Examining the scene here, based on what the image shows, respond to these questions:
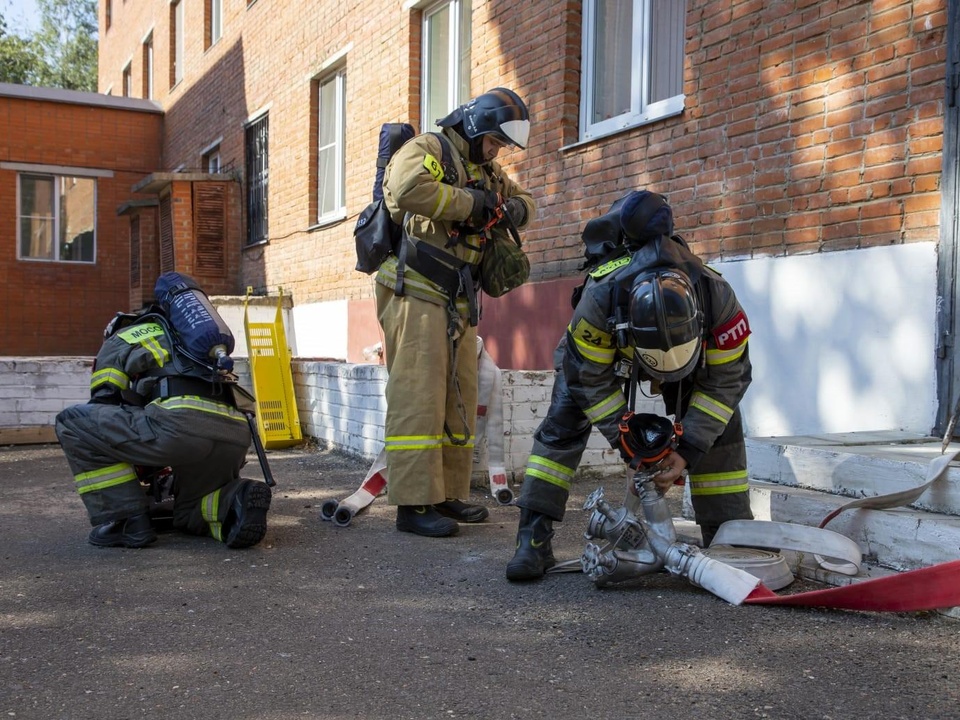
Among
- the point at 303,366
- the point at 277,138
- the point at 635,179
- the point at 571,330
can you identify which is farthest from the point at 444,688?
the point at 277,138

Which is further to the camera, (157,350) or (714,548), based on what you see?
(157,350)

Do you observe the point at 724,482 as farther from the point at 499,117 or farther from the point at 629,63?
the point at 629,63

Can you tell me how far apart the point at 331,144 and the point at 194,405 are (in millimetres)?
8289

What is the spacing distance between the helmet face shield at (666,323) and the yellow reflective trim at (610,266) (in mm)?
215

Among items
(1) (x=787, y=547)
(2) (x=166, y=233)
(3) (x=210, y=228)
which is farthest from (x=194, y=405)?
(2) (x=166, y=233)

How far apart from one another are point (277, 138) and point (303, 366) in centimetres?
588

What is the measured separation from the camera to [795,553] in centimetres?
355

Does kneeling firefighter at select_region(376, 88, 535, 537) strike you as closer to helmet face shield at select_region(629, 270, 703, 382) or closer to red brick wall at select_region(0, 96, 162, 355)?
helmet face shield at select_region(629, 270, 703, 382)

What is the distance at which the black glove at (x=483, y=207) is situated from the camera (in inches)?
175

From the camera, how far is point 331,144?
39.0ft

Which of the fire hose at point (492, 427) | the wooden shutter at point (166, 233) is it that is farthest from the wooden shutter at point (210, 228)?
the fire hose at point (492, 427)

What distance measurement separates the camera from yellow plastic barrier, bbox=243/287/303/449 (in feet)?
26.3

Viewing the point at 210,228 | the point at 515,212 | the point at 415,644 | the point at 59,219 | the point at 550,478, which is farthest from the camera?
the point at 59,219

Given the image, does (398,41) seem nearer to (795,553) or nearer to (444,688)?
(795,553)
